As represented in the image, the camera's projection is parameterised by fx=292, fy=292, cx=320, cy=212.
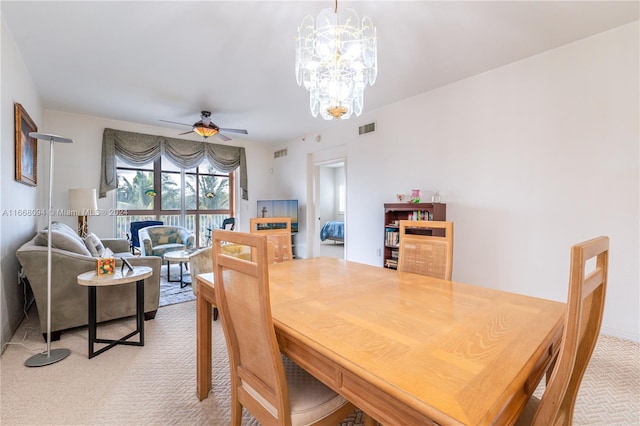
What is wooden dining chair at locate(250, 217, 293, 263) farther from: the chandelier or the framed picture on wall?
the framed picture on wall

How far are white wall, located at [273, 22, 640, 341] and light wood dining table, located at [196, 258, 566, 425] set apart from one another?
Result: 199 centimetres

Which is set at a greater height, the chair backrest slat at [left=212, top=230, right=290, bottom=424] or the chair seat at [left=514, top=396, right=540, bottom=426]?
the chair backrest slat at [left=212, top=230, right=290, bottom=424]

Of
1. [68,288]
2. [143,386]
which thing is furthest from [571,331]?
[68,288]

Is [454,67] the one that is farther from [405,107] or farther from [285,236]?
[285,236]

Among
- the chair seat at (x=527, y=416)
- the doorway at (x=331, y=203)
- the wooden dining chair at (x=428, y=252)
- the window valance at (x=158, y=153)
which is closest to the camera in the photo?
the chair seat at (x=527, y=416)

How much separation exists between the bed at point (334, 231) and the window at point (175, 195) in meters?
2.57

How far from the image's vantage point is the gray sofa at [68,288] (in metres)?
2.34

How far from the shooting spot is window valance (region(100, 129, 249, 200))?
5086mm

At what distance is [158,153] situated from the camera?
18.3 ft

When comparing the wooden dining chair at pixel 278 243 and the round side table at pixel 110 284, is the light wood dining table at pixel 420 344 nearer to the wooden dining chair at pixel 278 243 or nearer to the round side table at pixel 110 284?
the wooden dining chair at pixel 278 243

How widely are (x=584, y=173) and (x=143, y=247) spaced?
566cm

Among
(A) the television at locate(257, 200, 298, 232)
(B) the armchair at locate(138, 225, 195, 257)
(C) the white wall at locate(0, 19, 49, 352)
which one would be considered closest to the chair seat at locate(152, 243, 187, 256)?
(B) the armchair at locate(138, 225, 195, 257)

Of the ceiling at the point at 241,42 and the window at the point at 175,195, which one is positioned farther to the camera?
the window at the point at 175,195

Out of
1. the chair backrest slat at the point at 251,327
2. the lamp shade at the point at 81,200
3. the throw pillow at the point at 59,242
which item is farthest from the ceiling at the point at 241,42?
the chair backrest slat at the point at 251,327
